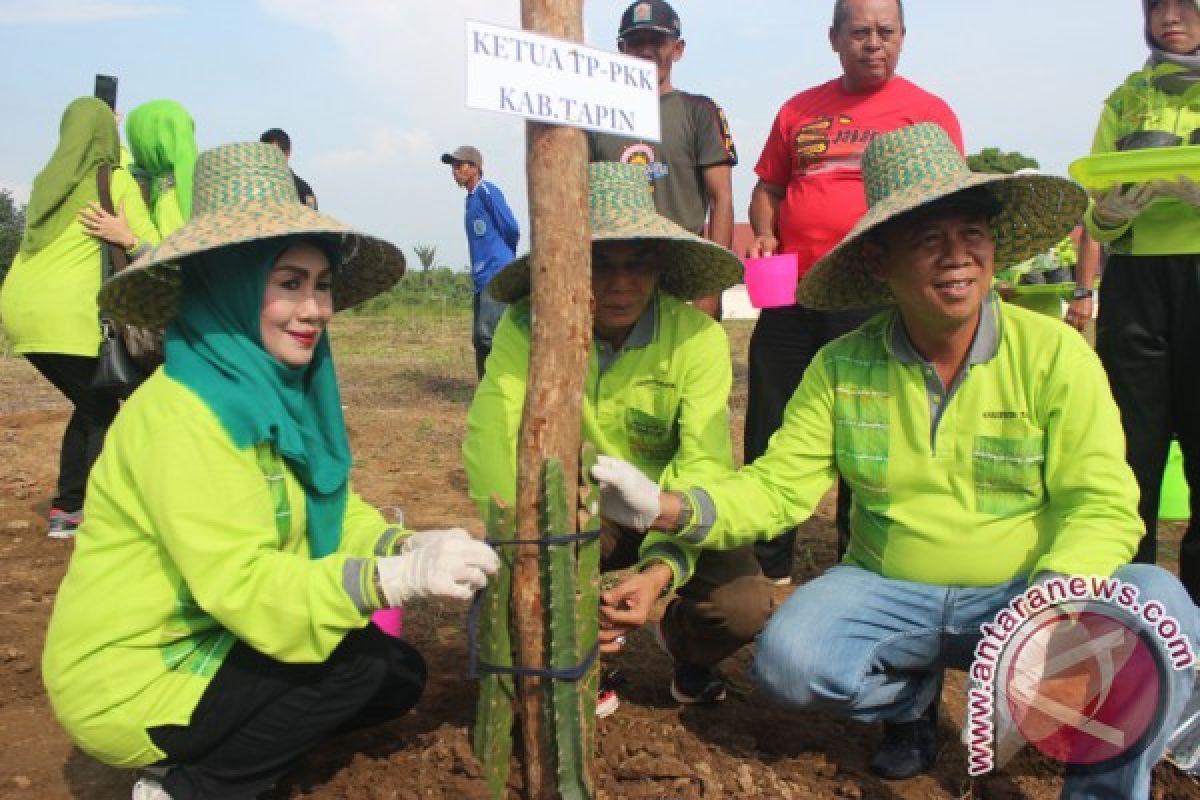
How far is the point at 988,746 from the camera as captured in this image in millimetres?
1759

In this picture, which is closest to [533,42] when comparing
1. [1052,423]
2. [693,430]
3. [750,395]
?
[693,430]

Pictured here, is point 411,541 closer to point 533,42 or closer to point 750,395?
point 533,42

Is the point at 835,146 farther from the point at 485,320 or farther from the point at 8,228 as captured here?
the point at 8,228

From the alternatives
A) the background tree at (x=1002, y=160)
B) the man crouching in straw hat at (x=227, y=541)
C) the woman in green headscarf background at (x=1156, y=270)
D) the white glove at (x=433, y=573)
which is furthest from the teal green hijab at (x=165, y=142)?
the background tree at (x=1002, y=160)

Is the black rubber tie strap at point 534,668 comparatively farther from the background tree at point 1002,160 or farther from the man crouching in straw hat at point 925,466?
the background tree at point 1002,160

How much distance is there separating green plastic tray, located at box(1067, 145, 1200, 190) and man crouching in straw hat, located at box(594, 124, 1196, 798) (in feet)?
1.07

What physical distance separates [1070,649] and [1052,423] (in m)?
0.62

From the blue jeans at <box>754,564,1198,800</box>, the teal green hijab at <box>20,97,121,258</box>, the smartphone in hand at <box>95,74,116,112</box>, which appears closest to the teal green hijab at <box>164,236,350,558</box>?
the blue jeans at <box>754,564,1198,800</box>

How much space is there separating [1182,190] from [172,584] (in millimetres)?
2753

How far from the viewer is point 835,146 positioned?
336 centimetres

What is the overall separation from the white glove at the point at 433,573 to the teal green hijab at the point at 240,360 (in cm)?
38

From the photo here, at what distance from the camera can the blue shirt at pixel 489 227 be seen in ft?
24.4

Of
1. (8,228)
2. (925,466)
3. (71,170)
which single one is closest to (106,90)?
(71,170)

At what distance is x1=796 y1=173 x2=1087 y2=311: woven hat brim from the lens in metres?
2.20
